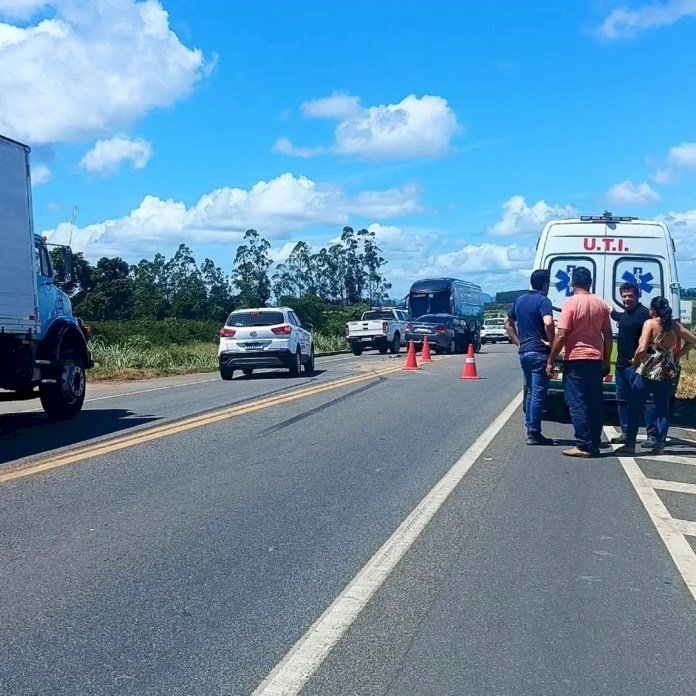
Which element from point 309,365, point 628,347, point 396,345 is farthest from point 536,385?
point 396,345

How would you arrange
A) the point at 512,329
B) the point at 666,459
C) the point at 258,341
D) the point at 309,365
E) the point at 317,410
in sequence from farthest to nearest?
the point at 309,365 < the point at 258,341 < the point at 317,410 < the point at 512,329 < the point at 666,459

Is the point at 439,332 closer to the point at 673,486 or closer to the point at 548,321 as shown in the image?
the point at 548,321

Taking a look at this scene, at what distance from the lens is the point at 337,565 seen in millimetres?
5926

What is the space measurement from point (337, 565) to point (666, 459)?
18.2 ft

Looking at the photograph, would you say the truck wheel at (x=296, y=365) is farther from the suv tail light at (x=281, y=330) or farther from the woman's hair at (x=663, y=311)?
the woman's hair at (x=663, y=311)

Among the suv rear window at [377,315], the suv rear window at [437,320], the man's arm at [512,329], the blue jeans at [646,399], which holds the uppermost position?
the man's arm at [512,329]

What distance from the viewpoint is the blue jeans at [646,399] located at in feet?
32.9

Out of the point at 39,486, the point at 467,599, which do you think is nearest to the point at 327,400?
the point at 39,486

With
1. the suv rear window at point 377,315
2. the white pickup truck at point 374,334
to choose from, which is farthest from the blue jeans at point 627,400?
the suv rear window at point 377,315

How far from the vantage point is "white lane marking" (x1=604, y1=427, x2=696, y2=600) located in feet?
19.5

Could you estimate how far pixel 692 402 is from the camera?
1617 centimetres

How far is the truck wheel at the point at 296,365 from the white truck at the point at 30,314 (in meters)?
8.71

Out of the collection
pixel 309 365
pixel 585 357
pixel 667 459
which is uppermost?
pixel 585 357

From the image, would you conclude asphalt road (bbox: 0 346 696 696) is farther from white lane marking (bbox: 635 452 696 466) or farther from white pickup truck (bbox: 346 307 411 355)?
white pickup truck (bbox: 346 307 411 355)
